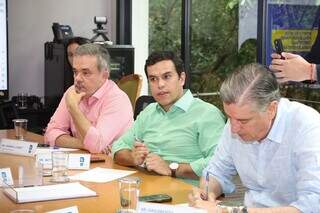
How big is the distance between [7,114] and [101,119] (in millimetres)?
2281

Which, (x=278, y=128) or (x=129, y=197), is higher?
(x=278, y=128)

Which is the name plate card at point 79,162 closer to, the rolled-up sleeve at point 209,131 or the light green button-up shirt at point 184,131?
the light green button-up shirt at point 184,131

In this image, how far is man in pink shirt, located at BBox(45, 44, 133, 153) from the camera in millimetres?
3029

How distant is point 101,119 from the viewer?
10.1ft

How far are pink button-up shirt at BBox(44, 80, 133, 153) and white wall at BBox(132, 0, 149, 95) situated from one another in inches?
111

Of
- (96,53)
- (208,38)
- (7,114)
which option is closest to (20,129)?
(96,53)

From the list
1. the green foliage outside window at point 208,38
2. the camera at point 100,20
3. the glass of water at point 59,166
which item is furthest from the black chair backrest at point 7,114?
the glass of water at point 59,166

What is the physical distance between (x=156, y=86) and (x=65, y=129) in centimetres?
91

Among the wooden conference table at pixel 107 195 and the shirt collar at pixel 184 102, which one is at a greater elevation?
the shirt collar at pixel 184 102

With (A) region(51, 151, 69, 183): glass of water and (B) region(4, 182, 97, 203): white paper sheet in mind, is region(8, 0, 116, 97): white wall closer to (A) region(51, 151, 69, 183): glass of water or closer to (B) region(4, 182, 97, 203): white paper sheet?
(A) region(51, 151, 69, 183): glass of water

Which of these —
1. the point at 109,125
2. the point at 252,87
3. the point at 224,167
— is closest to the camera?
the point at 252,87

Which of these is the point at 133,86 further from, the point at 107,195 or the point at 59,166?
the point at 107,195

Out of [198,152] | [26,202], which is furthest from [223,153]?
[26,202]

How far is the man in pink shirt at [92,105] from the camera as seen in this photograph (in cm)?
303
